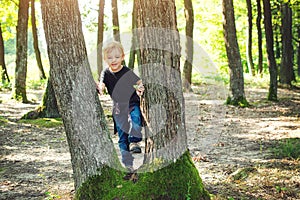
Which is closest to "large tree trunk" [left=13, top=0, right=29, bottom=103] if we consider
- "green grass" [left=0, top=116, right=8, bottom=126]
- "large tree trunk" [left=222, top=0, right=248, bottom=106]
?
"green grass" [left=0, top=116, right=8, bottom=126]

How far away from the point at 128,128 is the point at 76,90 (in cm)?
125

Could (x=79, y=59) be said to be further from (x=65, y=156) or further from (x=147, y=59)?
(x=65, y=156)

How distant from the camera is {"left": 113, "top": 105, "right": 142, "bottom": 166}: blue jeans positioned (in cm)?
503

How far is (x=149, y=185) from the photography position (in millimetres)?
4223

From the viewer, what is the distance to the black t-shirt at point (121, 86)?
5078 mm

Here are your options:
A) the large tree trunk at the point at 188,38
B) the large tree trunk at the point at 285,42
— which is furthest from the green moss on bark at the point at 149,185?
the large tree trunk at the point at 285,42

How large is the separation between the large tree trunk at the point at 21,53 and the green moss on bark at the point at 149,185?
38.0ft

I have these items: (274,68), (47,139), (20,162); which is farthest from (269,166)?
(274,68)

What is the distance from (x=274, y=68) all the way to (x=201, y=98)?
3670 mm

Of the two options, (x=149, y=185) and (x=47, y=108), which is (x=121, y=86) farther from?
(x=47, y=108)

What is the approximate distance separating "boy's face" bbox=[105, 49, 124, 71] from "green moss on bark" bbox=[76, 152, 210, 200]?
152cm

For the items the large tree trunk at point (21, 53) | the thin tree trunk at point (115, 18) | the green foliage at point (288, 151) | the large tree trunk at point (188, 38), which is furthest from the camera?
the thin tree trunk at point (115, 18)

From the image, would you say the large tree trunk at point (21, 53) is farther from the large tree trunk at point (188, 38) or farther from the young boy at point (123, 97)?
the young boy at point (123, 97)

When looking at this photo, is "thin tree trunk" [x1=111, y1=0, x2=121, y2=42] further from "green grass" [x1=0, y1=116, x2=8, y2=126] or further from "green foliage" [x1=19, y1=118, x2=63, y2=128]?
"green grass" [x1=0, y1=116, x2=8, y2=126]
